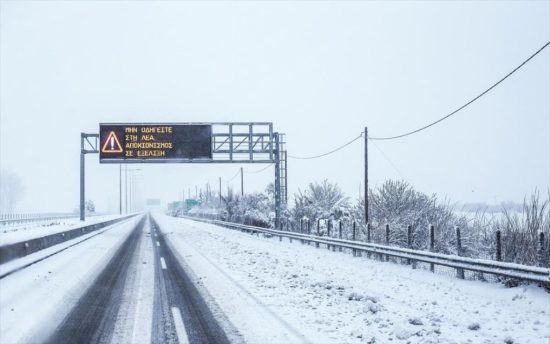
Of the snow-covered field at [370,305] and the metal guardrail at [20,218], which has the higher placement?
the snow-covered field at [370,305]

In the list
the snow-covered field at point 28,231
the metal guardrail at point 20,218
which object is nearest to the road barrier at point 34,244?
the snow-covered field at point 28,231

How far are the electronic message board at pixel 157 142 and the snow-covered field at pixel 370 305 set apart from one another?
16091mm

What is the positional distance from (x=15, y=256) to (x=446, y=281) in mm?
10855

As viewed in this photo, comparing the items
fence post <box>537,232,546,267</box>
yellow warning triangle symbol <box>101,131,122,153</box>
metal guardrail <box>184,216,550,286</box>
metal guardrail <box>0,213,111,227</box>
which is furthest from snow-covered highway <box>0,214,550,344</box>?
metal guardrail <box>0,213,111,227</box>

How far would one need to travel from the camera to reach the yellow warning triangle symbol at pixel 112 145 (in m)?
28.0

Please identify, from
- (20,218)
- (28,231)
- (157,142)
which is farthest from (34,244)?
(20,218)

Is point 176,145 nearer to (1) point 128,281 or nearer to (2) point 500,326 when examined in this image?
(1) point 128,281

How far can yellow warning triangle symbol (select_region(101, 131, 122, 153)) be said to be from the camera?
28.0 m

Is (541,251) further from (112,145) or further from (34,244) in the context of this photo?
(112,145)

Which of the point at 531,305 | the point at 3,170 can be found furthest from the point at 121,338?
the point at 3,170

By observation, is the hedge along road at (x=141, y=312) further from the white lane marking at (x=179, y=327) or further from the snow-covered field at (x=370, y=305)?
the snow-covered field at (x=370, y=305)

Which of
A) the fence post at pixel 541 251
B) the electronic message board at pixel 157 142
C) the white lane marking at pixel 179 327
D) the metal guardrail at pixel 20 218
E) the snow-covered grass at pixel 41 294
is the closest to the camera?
the white lane marking at pixel 179 327

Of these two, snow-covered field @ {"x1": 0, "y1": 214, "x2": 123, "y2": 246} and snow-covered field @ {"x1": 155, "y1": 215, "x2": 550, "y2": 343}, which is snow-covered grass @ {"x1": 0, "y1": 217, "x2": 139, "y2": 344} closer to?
snow-covered field @ {"x1": 0, "y1": 214, "x2": 123, "y2": 246}

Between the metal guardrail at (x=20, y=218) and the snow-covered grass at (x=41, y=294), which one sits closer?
the snow-covered grass at (x=41, y=294)
